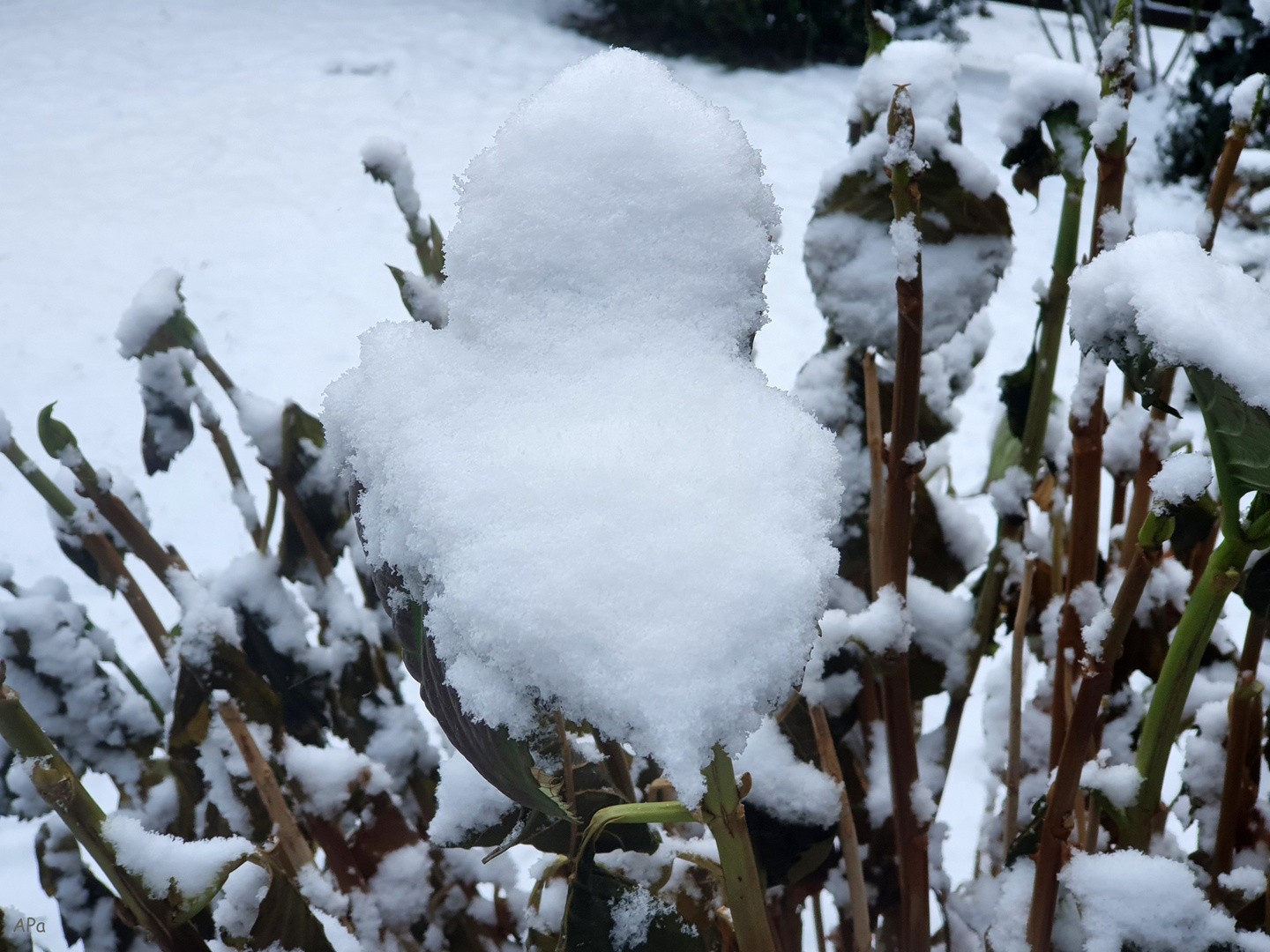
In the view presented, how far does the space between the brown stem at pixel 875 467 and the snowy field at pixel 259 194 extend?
1.85 ft

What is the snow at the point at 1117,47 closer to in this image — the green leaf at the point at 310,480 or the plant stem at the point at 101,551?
the green leaf at the point at 310,480

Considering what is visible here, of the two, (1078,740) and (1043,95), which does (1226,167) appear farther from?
(1078,740)

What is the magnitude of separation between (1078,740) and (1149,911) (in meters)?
0.08

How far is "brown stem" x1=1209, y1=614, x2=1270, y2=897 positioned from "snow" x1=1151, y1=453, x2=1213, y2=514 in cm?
18

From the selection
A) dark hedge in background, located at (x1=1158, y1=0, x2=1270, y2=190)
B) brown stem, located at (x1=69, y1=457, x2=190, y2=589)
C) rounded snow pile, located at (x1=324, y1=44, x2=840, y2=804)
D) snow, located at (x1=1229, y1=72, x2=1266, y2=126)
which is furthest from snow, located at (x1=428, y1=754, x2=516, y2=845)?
dark hedge in background, located at (x1=1158, y1=0, x2=1270, y2=190)

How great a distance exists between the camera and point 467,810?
1.24ft

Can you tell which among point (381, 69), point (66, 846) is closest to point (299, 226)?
point (381, 69)

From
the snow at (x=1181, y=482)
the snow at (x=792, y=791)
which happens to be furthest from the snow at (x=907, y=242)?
the snow at (x=792, y=791)

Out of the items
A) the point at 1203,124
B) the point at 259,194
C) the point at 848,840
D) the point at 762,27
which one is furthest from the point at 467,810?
the point at 762,27

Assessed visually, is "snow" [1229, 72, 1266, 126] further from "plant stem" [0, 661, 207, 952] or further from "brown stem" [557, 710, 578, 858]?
"plant stem" [0, 661, 207, 952]

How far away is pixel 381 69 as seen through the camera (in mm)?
3777

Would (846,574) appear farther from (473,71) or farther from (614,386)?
(473,71)

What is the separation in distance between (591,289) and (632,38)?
440 cm

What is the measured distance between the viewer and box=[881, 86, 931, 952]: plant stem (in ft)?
1.10
